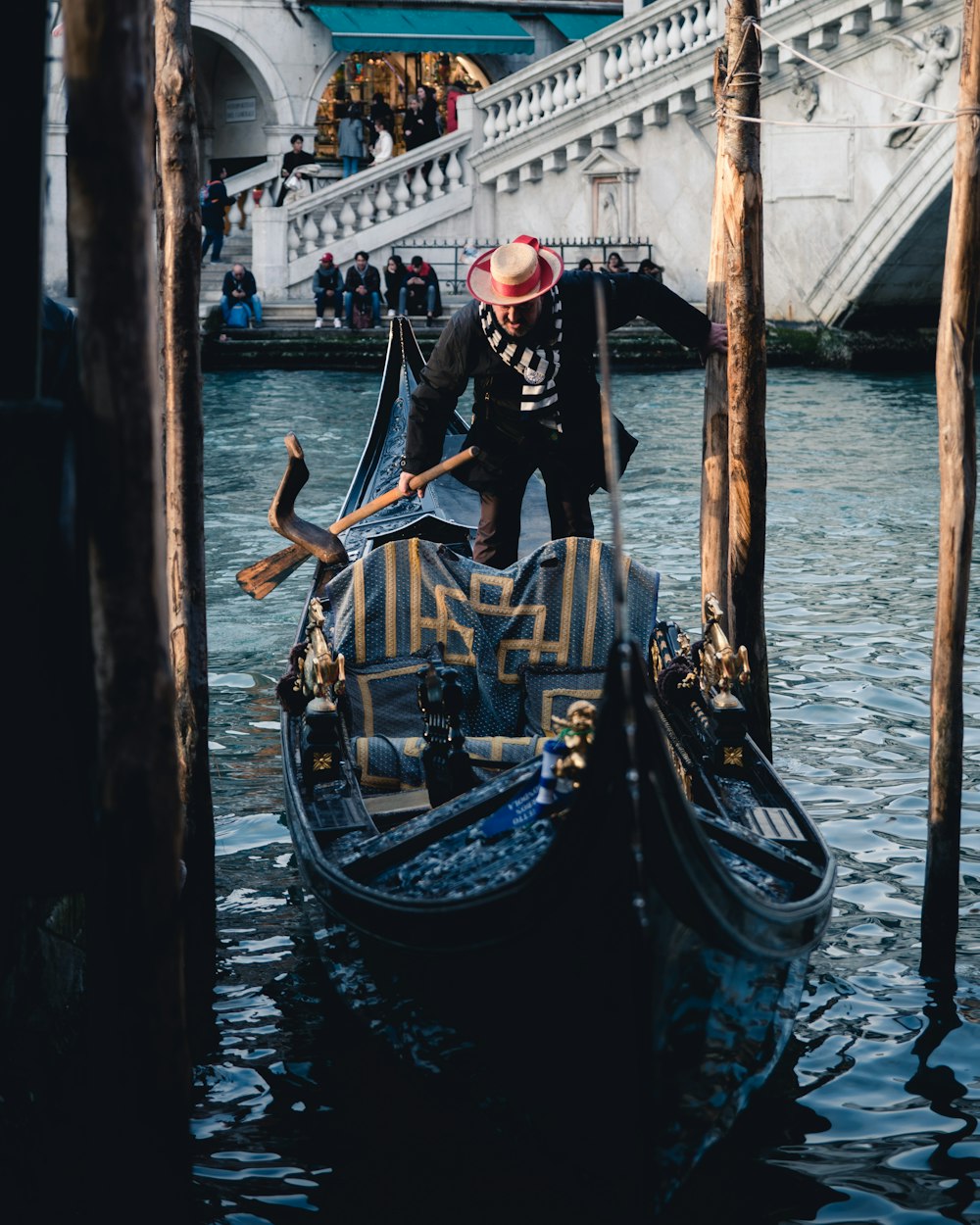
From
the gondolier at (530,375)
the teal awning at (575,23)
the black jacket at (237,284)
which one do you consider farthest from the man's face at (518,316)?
the teal awning at (575,23)

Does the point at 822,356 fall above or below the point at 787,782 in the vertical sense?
above

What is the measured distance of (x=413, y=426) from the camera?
154 inches

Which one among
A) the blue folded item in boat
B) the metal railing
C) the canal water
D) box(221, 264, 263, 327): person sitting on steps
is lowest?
the canal water

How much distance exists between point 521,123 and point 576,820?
12834mm

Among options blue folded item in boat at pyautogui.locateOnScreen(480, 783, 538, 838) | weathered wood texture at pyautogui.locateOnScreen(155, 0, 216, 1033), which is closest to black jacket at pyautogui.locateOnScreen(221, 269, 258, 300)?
weathered wood texture at pyautogui.locateOnScreen(155, 0, 216, 1033)

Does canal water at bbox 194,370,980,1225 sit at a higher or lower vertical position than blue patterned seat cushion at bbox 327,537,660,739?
lower

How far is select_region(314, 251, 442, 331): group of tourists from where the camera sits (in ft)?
42.5

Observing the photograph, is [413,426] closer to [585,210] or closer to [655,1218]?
[655,1218]

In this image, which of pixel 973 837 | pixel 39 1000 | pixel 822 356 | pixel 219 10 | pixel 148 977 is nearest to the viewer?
pixel 148 977

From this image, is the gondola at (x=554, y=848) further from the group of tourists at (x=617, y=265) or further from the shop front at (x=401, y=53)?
the shop front at (x=401, y=53)

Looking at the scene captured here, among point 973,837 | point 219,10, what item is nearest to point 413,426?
point 973,837

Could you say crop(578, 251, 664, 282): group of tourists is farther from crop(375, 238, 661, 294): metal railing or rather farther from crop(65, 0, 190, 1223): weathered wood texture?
crop(65, 0, 190, 1223): weathered wood texture

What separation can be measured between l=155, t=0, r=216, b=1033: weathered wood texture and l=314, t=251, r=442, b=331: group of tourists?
10039mm

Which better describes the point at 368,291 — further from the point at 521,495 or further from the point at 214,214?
the point at 521,495
